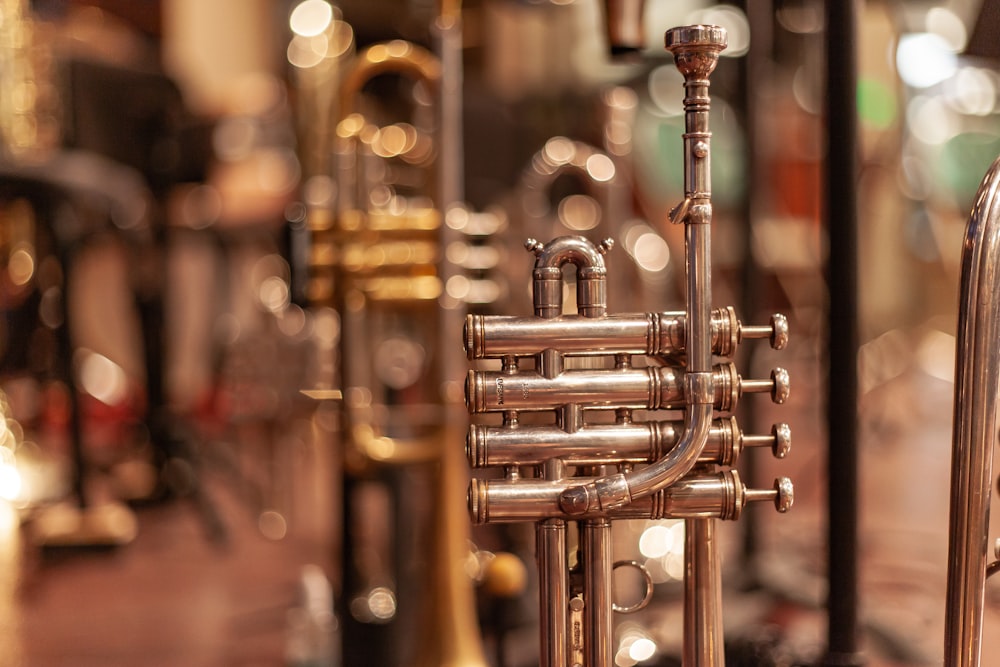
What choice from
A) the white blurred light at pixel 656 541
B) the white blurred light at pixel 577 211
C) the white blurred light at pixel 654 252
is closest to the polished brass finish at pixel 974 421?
the white blurred light at pixel 656 541

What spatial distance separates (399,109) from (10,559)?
1757mm

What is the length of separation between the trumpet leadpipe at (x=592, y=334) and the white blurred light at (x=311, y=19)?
5.94 feet

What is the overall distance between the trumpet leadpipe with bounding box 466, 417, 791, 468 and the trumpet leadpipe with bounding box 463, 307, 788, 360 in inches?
2.3

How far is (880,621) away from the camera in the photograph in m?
1.68

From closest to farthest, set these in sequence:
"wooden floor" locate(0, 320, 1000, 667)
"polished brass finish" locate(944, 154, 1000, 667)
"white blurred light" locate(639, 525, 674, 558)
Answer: "polished brass finish" locate(944, 154, 1000, 667) < "wooden floor" locate(0, 320, 1000, 667) < "white blurred light" locate(639, 525, 674, 558)

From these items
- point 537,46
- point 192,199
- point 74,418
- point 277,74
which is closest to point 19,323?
point 74,418

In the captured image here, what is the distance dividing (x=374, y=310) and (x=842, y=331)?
2.35 feet

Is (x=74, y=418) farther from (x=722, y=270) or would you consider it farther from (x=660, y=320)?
(x=722, y=270)

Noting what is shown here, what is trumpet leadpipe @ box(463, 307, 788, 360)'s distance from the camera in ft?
2.63

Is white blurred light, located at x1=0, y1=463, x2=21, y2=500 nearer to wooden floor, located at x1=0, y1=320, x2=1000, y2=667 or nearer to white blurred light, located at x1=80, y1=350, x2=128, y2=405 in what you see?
wooden floor, located at x1=0, y1=320, x2=1000, y2=667

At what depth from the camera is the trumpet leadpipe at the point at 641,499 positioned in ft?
2.60

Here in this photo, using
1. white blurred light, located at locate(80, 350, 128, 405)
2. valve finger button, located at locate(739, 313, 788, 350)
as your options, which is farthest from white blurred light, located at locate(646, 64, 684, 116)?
valve finger button, located at locate(739, 313, 788, 350)

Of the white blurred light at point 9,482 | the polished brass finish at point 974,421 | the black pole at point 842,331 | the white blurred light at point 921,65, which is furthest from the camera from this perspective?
the white blurred light at point 921,65

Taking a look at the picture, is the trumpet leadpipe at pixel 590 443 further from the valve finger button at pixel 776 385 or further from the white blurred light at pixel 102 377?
the white blurred light at pixel 102 377
